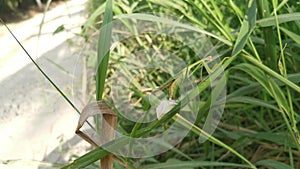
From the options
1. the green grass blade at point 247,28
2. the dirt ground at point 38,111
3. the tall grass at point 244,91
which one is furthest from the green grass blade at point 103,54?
the dirt ground at point 38,111

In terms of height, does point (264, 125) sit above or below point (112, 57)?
below

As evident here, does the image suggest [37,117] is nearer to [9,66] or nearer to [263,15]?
[9,66]

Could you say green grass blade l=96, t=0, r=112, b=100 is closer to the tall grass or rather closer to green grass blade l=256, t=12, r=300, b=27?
the tall grass

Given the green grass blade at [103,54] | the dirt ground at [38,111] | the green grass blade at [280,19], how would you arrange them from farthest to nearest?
1. the dirt ground at [38,111]
2. the green grass blade at [280,19]
3. the green grass blade at [103,54]

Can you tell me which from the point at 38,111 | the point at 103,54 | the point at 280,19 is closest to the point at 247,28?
the point at 280,19

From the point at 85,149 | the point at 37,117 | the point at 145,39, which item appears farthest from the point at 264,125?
the point at 37,117

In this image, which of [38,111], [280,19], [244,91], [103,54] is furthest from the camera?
[38,111]

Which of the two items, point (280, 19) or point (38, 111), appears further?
point (38, 111)

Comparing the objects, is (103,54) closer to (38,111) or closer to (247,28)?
(247,28)

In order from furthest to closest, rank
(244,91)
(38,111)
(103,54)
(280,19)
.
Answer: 1. (38,111)
2. (244,91)
3. (280,19)
4. (103,54)

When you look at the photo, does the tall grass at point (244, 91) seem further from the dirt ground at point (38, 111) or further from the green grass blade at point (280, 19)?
the dirt ground at point (38, 111)

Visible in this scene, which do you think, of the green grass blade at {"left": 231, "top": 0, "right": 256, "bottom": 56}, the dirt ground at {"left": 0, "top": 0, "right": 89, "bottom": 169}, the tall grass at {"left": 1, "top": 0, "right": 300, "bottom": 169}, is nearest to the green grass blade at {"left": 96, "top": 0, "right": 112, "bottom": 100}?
the tall grass at {"left": 1, "top": 0, "right": 300, "bottom": 169}
